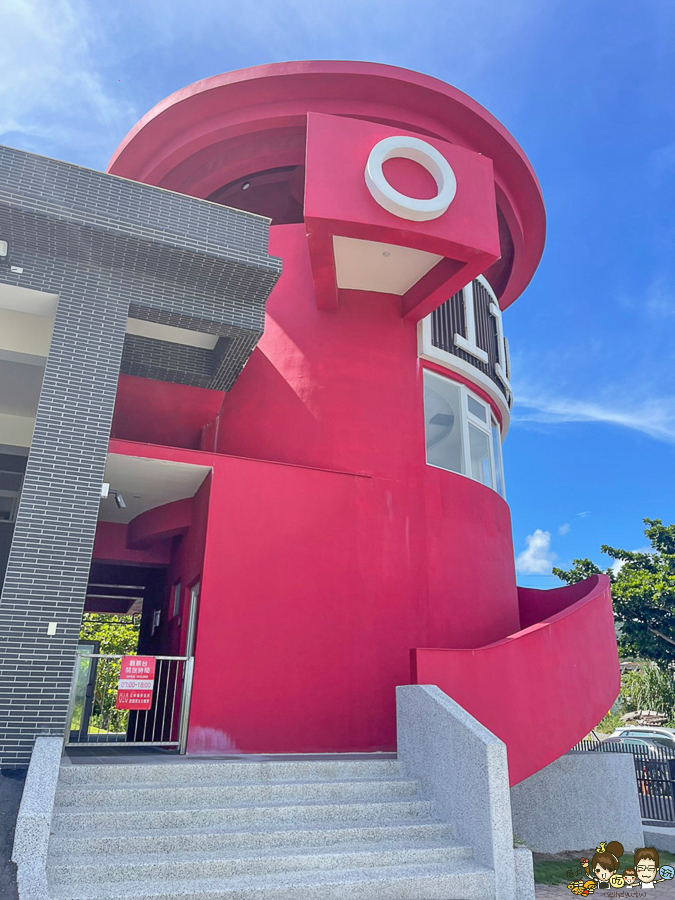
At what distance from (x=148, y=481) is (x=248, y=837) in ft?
18.8

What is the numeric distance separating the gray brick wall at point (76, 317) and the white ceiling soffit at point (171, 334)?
0.40 m

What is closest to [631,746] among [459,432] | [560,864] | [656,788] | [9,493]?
[656,788]

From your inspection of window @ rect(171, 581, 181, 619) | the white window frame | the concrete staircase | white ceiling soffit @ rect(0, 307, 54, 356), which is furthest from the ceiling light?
the white window frame

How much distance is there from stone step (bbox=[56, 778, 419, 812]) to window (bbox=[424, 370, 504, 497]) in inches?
209

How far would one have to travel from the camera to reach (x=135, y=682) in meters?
7.52

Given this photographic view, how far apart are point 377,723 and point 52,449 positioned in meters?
5.31

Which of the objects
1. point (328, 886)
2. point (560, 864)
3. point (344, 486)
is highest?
point (344, 486)

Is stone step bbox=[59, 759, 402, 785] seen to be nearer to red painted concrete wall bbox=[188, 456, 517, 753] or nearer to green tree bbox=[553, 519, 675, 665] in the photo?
red painted concrete wall bbox=[188, 456, 517, 753]

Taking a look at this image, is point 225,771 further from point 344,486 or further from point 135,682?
point 344,486

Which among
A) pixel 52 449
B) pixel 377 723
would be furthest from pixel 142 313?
pixel 377 723

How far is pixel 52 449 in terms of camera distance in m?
7.20

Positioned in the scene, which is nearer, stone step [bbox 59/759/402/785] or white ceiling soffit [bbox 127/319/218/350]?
stone step [bbox 59/759/402/785]

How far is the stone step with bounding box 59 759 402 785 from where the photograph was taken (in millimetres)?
5949

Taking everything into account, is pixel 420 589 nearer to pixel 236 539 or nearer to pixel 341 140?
pixel 236 539
